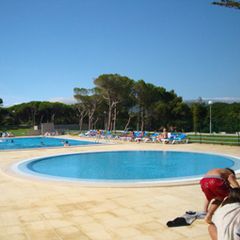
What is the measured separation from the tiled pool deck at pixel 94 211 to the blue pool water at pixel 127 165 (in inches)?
93.9

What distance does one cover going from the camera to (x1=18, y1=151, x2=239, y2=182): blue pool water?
9984mm

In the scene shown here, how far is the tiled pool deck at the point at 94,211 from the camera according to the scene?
3.94 metres

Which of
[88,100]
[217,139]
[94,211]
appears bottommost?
[94,211]

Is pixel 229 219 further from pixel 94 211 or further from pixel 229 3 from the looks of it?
pixel 229 3

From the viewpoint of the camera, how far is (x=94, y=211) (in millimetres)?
4918

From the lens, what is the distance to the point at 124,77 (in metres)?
34.8

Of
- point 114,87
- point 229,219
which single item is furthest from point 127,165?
point 114,87

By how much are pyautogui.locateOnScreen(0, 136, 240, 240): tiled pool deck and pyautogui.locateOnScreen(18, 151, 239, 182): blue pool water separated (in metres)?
2.39

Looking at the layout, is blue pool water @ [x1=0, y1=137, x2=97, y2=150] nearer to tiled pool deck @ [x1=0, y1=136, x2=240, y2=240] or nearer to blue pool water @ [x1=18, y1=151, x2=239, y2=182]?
blue pool water @ [x1=18, y1=151, x2=239, y2=182]

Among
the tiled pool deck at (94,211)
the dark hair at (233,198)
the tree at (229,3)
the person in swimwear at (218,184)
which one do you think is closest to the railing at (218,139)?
the tree at (229,3)

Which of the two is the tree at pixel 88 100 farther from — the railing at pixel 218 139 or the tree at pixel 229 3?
the tree at pixel 229 3

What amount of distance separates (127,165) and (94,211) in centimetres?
728

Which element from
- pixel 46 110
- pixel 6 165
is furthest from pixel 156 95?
pixel 6 165

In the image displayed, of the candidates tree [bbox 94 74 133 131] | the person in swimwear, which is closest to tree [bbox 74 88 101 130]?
tree [bbox 94 74 133 131]
